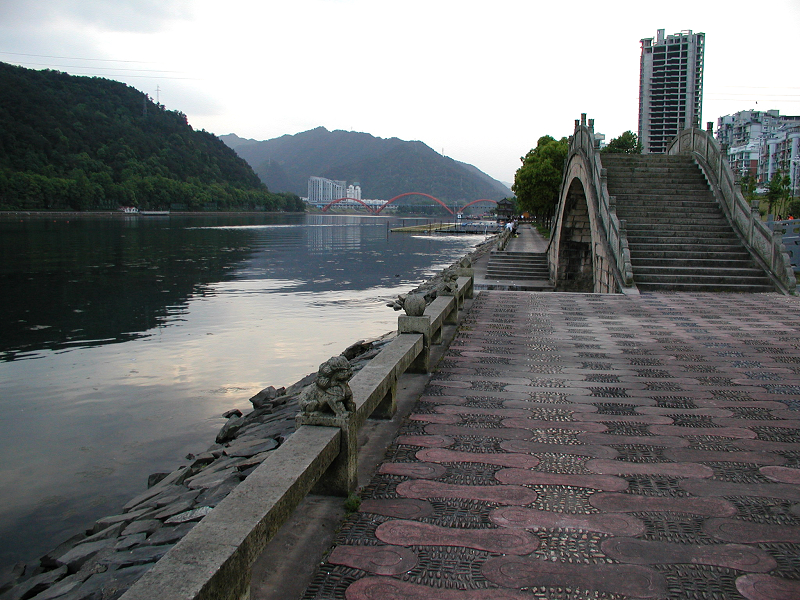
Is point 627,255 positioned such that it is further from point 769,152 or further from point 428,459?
point 769,152

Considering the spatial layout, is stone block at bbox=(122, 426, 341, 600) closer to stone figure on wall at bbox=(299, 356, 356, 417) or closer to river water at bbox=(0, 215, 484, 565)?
stone figure on wall at bbox=(299, 356, 356, 417)

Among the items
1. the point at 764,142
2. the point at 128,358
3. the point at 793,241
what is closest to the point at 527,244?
the point at 793,241

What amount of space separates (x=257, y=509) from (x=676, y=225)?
54.3 feet

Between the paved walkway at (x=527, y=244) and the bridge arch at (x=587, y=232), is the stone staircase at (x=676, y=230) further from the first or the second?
the paved walkway at (x=527, y=244)

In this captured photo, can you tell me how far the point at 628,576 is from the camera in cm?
303

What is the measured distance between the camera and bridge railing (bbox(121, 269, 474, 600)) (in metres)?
2.27

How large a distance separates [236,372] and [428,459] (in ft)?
30.4

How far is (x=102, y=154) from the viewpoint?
117188 millimetres

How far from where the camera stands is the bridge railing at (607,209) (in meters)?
14.7

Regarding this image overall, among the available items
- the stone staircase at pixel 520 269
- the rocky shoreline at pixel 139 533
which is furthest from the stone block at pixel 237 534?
the stone staircase at pixel 520 269

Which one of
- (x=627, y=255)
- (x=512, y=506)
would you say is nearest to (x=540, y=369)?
(x=512, y=506)

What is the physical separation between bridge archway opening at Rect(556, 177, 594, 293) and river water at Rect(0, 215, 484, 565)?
Result: 6963mm

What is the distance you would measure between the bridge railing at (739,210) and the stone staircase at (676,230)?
0.72ft

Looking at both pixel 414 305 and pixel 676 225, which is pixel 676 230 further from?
pixel 414 305
